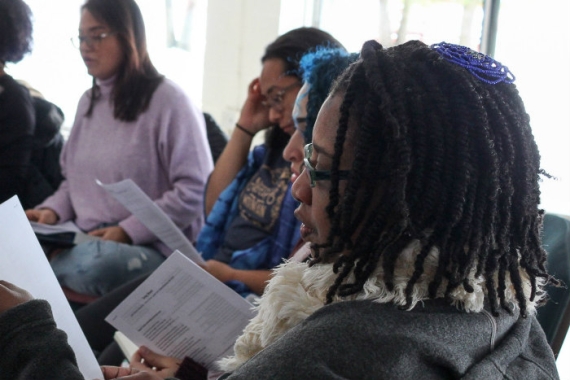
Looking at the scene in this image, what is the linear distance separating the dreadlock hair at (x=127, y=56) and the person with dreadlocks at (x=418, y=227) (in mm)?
1453

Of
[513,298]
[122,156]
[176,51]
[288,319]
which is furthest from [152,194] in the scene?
[176,51]

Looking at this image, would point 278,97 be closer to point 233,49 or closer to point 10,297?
point 10,297

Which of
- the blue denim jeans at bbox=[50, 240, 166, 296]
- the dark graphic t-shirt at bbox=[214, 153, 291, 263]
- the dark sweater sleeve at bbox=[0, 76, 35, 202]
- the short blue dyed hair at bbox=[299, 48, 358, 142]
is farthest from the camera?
the dark sweater sleeve at bbox=[0, 76, 35, 202]

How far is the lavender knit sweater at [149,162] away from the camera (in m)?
2.17

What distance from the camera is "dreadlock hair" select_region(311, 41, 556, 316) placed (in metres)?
0.76

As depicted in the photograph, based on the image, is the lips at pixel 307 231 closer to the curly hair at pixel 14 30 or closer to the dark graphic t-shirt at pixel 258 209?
the dark graphic t-shirt at pixel 258 209

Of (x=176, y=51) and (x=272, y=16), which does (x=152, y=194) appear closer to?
(x=272, y=16)

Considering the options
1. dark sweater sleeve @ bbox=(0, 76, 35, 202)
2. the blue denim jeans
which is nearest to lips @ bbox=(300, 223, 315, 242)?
the blue denim jeans

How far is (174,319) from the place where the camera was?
4.07 ft

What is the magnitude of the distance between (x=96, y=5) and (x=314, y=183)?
66.5 inches

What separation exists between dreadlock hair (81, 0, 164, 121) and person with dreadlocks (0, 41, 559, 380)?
145 centimetres

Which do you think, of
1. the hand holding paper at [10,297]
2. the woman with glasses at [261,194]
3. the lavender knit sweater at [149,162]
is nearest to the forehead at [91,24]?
the lavender knit sweater at [149,162]

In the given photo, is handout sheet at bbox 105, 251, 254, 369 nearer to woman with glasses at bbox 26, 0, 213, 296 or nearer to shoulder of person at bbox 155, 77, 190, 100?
woman with glasses at bbox 26, 0, 213, 296

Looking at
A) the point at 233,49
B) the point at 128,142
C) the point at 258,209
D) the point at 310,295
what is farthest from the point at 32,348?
the point at 233,49
